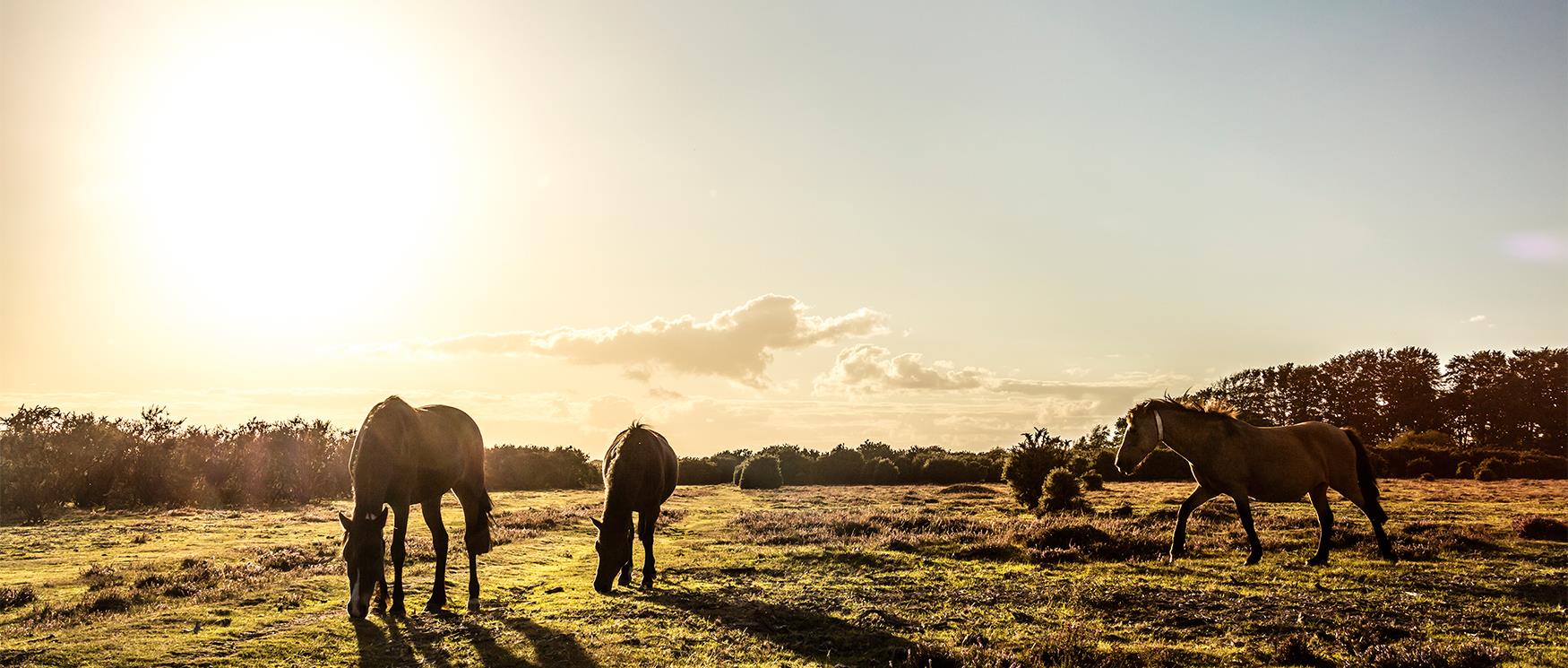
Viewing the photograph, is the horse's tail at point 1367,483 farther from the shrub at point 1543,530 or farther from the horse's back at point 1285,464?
the shrub at point 1543,530

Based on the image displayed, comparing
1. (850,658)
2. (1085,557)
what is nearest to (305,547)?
(850,658)

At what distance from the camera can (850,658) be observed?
8.67 meters

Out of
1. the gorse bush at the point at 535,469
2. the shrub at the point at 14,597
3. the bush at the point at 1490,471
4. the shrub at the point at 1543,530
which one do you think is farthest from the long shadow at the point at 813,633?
the bush at the point at 1490,471

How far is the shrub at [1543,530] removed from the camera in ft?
59.9

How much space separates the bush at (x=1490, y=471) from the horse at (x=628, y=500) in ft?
163

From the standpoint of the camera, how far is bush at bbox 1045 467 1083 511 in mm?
26562

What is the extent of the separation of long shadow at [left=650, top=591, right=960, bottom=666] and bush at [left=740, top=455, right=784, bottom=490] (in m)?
42.9

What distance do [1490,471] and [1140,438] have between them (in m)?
43.9

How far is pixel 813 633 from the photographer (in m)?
9.73

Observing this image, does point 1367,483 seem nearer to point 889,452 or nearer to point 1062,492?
point 1062,492

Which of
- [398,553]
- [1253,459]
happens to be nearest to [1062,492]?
[1253,459]

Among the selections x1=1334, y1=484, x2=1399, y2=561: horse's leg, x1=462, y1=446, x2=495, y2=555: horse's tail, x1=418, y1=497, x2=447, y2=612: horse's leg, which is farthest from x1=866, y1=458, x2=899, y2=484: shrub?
x1=418, y1=497, x2=447, y2=612: horse's leg

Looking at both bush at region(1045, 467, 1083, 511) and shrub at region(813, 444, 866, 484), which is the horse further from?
shrub at region(813, 444, 866, 484)

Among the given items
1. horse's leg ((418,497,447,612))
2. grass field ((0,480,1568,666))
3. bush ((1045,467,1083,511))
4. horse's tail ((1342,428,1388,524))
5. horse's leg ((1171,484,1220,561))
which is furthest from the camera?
bush ((1045,467,1083,511))
